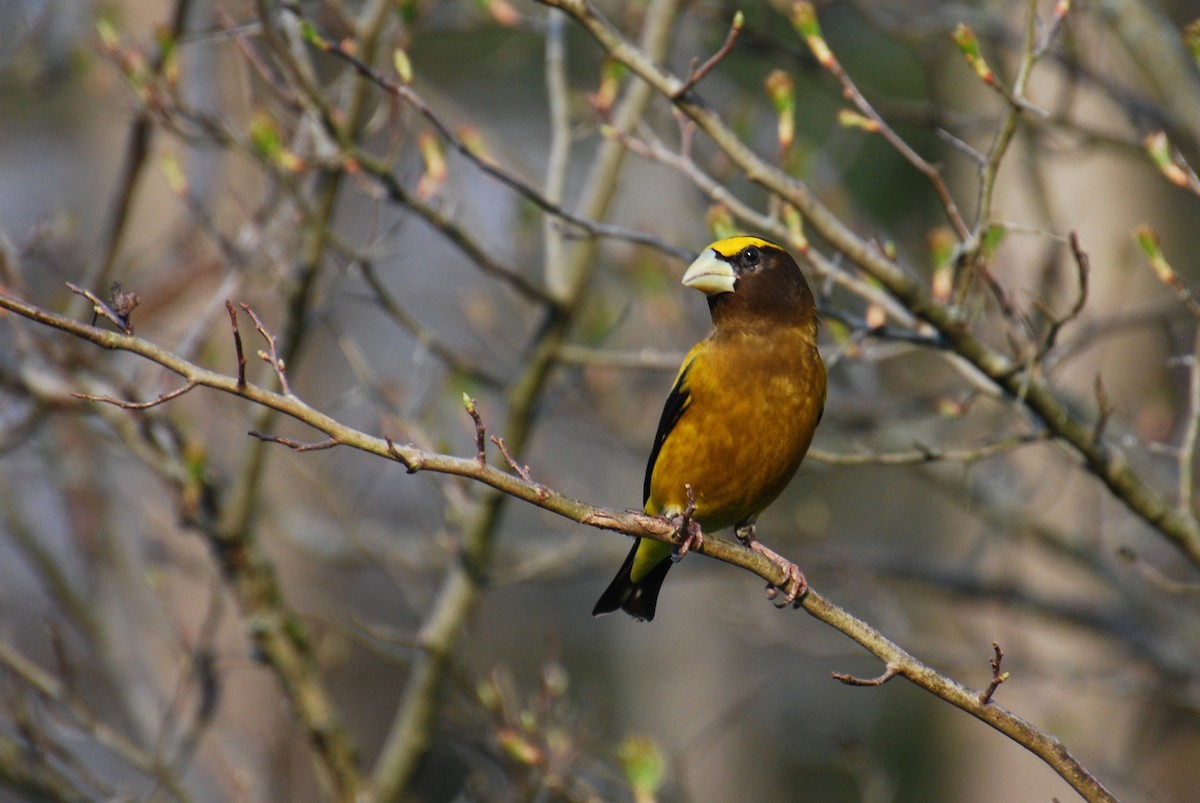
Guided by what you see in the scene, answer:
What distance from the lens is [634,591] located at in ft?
15.1

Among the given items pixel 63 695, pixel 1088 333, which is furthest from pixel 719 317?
pixel 63 695

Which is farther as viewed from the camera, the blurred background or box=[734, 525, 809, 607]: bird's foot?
the blurred background

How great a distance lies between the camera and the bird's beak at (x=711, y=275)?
13.9 ft

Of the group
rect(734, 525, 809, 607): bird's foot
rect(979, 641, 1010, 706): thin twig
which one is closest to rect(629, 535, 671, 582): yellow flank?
rect(734, 525, 809, 607): bird's foot

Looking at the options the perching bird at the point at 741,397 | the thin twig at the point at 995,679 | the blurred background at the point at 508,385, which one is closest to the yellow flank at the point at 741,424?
the perching bird at the point at 741,397

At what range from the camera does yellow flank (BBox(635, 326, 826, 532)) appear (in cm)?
400

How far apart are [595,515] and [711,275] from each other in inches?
66.9

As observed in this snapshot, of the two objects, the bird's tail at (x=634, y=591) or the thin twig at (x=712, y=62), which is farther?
the bird's tail at (x=634, y=591)

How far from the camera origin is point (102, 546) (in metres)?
6.11

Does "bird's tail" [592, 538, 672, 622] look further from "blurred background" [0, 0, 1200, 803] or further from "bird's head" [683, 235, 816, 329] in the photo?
"bird's head" [683, 235, 816, 329]

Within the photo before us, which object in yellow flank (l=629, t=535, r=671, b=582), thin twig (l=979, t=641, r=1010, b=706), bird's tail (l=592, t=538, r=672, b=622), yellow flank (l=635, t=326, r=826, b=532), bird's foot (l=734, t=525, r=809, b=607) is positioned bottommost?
thin twig (l=979, t=641, r=1010, b=706)

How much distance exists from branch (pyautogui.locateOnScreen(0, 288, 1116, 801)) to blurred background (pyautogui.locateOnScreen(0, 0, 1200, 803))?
38.7 inches

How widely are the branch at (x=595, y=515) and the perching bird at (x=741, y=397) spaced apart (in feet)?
1.58

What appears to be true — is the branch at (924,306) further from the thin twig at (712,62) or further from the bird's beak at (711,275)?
the bird's beak at (711,275)
